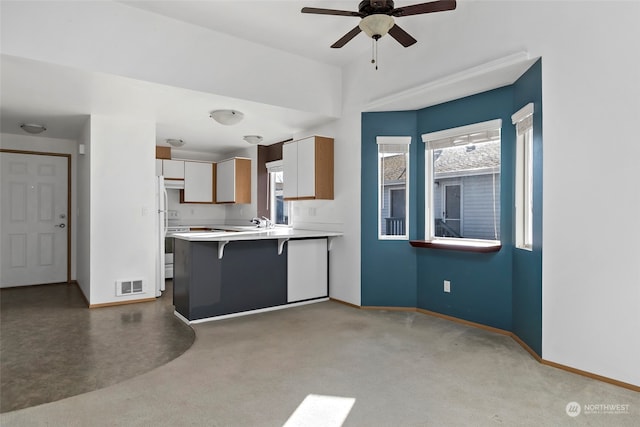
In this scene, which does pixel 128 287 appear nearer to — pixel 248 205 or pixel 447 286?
pixel 248 205

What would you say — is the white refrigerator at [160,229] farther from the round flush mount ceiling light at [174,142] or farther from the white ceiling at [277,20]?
the white ceiling at [277,20]

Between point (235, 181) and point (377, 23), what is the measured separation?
15.1 feet

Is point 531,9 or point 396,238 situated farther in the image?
point 396,238

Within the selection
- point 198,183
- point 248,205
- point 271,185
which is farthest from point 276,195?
point 198,183

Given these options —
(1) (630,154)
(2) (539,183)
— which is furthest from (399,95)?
(1) (630,154)

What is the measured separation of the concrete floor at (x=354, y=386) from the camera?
208 centimetres

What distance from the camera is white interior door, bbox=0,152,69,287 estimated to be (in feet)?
19.0

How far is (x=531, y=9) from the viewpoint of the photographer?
294cm

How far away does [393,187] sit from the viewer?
4.49 m

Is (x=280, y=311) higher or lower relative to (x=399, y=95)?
lower

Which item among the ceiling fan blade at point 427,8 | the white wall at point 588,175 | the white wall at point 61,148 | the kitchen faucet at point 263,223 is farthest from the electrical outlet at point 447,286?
the white wall at point 61,148

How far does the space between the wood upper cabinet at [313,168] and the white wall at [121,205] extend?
1.93m

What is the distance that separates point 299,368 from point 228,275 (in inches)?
65.6

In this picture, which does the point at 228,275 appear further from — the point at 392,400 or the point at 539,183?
the point at 539,183
